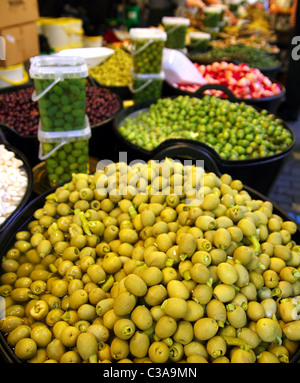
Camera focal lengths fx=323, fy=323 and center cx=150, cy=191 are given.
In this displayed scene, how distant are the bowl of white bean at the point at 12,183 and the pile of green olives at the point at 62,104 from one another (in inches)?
10.5

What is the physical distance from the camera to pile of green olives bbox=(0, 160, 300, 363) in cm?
97

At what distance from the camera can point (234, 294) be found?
3.43 ft

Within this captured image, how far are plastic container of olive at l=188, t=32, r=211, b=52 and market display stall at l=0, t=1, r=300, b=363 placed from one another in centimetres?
290

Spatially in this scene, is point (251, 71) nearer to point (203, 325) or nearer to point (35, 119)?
point (35, 119)

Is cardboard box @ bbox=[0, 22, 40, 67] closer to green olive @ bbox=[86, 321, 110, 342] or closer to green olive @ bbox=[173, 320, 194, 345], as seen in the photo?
green olive @ bbox=[86, 321, 110, 342]

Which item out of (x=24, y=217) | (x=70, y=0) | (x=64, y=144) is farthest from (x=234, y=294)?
(x=70, y=0)

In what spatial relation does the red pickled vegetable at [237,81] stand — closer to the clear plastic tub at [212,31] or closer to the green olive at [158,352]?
the clear plastic tub at [212,31]

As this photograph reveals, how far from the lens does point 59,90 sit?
1.69 metres

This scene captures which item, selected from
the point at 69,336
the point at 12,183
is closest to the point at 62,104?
the point at 12,183

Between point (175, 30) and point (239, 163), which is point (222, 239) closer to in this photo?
point (239, 163)

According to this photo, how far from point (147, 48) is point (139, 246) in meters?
2.10
